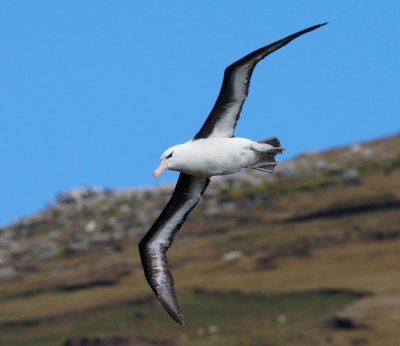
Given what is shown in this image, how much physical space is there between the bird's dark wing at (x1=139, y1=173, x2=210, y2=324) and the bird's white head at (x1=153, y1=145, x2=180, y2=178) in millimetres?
2668

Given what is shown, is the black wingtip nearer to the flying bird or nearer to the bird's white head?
the flying bird

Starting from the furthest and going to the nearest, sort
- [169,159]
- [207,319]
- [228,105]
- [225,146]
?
[207,319] < [228,105] < [225,146] < [169,159]

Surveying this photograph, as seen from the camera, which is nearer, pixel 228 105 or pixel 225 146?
pixel 225 146

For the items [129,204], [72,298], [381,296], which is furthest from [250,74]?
[129,204]

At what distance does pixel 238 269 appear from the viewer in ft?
335

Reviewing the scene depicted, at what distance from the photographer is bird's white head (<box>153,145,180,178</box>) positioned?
2325 cm

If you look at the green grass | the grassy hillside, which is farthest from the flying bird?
the green grass

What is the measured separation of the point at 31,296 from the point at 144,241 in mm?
81760

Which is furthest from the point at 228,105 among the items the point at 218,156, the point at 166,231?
the point at 166,231

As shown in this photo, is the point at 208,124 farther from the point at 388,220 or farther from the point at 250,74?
the point at 388,220

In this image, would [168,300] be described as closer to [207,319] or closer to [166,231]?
[166,231]

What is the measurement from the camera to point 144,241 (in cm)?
2612

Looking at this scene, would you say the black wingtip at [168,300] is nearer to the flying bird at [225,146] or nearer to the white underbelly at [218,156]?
the flying bird at [225,146]

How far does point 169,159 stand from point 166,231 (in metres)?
3.47
